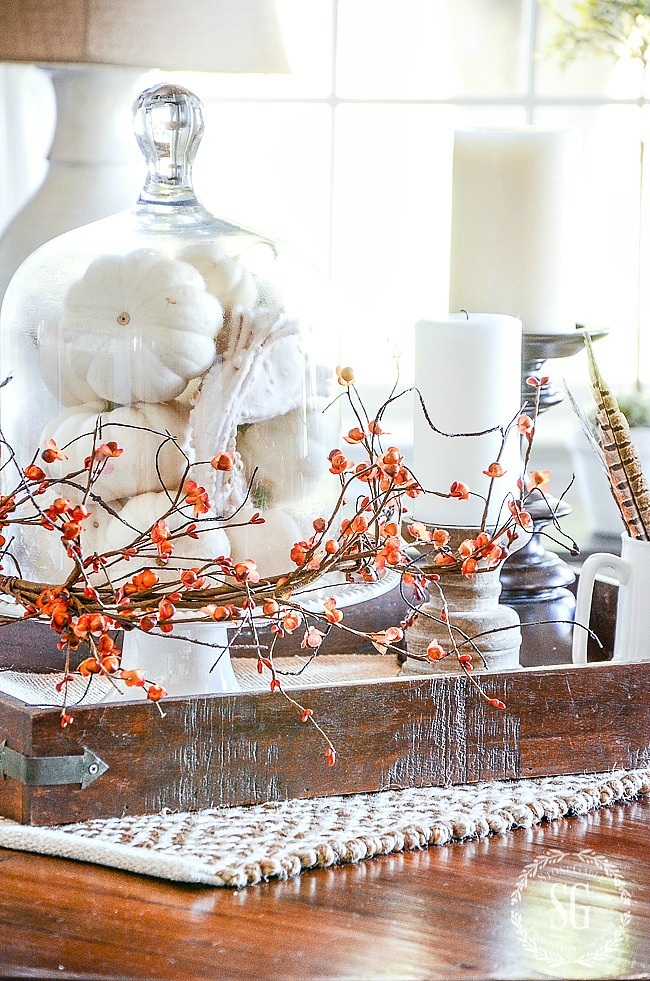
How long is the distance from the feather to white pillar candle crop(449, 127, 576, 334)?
15 centimetres

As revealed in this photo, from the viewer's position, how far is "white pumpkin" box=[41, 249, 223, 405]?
69 centimetres

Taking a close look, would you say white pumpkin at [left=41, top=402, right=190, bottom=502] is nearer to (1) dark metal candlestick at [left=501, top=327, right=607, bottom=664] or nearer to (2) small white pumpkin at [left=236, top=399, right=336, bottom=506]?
(2) small white pumpkin at [left=236, top=399, right=336, bottom=506]

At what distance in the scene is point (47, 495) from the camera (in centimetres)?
74

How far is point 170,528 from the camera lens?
0.70 m

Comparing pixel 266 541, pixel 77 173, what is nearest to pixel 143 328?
pixel 266 541

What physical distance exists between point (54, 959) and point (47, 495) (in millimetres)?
318

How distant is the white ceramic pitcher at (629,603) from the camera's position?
745 mm

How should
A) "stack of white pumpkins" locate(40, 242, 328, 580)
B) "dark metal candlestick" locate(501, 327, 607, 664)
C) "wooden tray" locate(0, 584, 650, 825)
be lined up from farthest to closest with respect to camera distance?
"dark metal candlestick" locate(501, 327, 607, 664)
"stack of white pumpkins" locate(40, 242, 328, 580)
"wooden tray" locate(0, 584, 650, 825)

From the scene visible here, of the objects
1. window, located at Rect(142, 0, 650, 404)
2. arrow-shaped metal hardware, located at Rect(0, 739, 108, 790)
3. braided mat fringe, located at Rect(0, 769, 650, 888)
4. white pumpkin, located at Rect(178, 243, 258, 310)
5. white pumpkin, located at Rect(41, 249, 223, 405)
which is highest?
window, located at Rect(142, 0, 650, 404)

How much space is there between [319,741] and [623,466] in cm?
27

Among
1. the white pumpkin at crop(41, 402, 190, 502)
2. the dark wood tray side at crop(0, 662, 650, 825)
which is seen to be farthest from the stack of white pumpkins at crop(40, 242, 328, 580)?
the dark wood tray side at crop(0, 662, 650, 825)

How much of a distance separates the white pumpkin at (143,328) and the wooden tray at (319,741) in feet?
0.61

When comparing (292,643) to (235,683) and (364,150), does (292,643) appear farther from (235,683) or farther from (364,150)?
(364,150)

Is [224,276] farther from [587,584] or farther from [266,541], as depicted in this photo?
[587,584]
